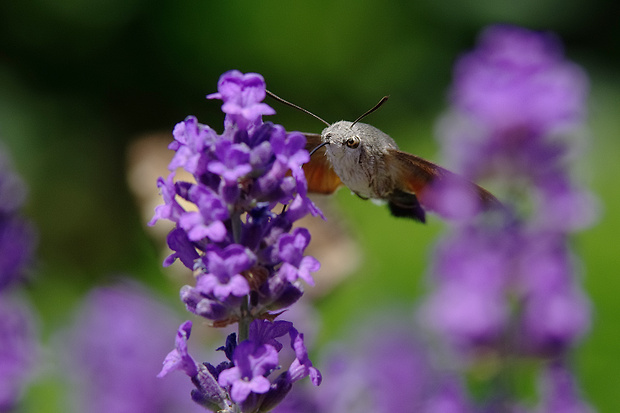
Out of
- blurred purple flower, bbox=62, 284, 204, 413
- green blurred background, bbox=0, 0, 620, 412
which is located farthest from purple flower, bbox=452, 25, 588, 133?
green blurred background, bbox=0, 0, 620, 412

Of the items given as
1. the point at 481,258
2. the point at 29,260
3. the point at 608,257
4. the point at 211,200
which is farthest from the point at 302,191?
the point at 608,257

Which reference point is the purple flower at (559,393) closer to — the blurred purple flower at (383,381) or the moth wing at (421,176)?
the blurred purple flower at (383,381)

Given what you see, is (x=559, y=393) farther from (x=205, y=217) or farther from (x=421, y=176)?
(x=205, y=217)

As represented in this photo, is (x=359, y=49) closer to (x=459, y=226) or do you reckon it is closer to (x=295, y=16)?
(x=295, y=16)

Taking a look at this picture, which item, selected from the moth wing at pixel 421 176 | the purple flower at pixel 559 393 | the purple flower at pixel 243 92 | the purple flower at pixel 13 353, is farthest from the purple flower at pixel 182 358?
the purple flower at pixel 13 353

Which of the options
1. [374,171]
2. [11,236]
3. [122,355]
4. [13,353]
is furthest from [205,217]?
[122,355]

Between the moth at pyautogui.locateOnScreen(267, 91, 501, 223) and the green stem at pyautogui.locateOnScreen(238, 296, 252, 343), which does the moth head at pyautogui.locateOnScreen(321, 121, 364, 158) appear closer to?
the moth at pyautogui.locateOnScreen(267, 91, 501, 223)
